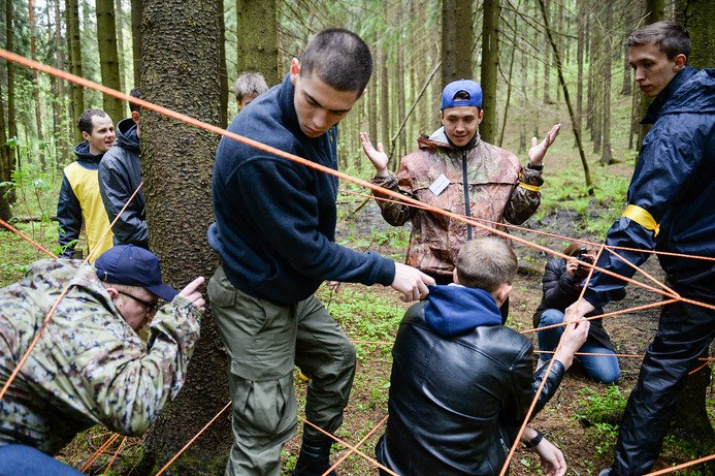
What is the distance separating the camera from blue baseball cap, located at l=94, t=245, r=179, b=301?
1.87m

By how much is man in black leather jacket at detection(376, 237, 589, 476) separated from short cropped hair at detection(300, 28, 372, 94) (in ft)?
2.89

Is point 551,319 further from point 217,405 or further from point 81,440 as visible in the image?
point 81,440

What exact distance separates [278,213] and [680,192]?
6.74 feet

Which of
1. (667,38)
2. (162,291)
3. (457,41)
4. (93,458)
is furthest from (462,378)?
(457,41)

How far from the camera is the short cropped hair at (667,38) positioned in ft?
8.38

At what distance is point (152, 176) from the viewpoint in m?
2.45

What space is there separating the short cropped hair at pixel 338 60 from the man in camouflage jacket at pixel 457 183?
1.28m

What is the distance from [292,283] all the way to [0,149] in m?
8.38

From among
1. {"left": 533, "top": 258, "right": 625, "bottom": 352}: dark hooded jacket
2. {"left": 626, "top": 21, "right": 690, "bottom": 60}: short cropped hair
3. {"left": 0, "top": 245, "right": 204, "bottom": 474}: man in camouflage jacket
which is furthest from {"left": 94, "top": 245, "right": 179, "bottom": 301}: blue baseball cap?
{"left": 533, "top": 258, "right": 625, "bottom": 352}: dark hooded jacket

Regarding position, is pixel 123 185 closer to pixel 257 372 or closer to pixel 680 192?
pixel 257 372

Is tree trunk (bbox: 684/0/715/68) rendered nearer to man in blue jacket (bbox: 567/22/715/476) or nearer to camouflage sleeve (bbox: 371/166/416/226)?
man in blue jacket (bbox: 567/22/715/476)

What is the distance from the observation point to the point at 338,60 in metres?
1.66

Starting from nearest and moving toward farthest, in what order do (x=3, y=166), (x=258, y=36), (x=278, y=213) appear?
(x=278, y=213) < (x=258, y=36) < (x=3, y=166)

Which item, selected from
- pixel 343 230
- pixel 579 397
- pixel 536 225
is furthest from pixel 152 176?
pixel 536 225
